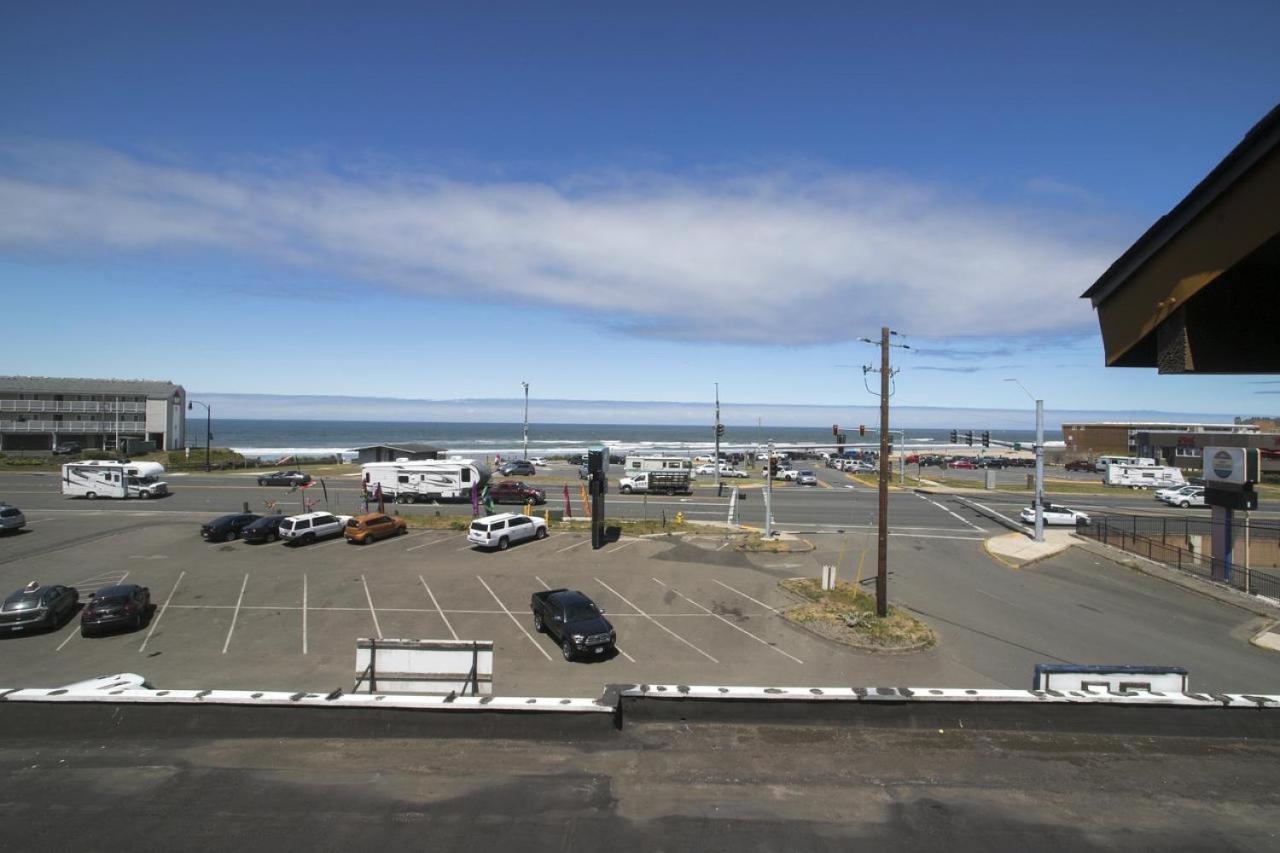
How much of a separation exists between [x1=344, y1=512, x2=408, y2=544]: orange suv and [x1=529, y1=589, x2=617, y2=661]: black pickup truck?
15068mm

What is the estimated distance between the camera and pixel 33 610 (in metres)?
20.2

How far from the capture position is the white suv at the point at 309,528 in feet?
104

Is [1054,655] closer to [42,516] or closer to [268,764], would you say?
[268,764]

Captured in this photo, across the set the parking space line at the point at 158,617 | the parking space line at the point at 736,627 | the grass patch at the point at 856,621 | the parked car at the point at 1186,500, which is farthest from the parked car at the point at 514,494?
the parked car at the point at 1186,500

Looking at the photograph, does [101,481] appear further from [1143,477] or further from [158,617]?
[1143,477]

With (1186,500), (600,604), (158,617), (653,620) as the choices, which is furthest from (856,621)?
(1186,500)

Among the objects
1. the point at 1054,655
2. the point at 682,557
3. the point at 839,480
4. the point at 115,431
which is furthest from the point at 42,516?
the point at 839,480

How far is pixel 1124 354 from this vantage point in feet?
15.3

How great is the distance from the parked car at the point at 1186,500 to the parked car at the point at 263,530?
208 feet

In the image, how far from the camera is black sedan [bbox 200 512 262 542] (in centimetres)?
3278

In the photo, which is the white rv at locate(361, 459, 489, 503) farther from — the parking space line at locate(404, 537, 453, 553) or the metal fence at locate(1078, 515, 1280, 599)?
the metal fence at locate(1078, 515, 1280, 599)

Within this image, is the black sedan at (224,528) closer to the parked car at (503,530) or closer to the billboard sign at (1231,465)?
the parked car at (503,530)

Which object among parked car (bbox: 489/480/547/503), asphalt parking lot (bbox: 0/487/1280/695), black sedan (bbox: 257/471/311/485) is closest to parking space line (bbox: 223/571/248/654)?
asphalt parking lot (bbox: 0/487/1280/695)

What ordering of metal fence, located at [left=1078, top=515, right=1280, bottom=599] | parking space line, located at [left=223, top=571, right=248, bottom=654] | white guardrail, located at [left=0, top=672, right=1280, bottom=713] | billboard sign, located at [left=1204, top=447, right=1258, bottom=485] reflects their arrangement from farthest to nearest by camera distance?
1. metal fence, located at [left=1078, top=515, right=1280, bottom=599]
2. billboard sign, located at [left=1204, top=447, right=1258, bottom=485]
3. parking space line, located at [left=223, top=571, right=248, bottom=654]
4. white guardrail, located at [left=0, top=672, right=1280, bottom=713]
